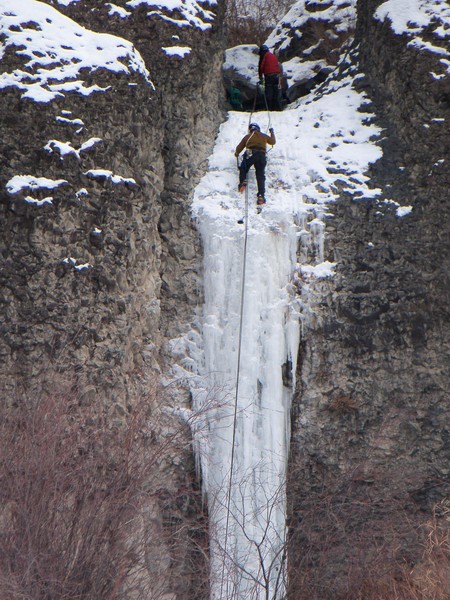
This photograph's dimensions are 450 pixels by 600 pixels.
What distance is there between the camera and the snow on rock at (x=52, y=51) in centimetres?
1091

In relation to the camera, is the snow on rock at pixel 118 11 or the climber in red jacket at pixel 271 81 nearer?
the snow on rock at pixel 118 11

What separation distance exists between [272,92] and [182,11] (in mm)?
2558

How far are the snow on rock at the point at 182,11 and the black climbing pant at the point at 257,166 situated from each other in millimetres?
2384

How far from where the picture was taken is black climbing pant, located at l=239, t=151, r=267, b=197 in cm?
1213

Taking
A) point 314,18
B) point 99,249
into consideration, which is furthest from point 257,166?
point 314,18

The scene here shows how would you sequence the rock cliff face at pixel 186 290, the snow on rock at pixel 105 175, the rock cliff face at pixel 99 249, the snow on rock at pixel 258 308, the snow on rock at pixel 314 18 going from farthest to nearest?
the snow on rock at pixel 314 18 < the snow on rock at pixel 105 175 < the snow on rock at pixel 258 308 < the rock cliff face at pixel 186 290 < the rock cliff face at pixel 99 249

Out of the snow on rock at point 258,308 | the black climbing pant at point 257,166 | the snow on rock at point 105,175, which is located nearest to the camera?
the snow on rock at point 258,308

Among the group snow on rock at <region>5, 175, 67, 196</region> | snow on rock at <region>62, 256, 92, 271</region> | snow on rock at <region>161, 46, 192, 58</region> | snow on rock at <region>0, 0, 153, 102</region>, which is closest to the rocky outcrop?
snow on rock at <region>161, 46, 192, 58</region>

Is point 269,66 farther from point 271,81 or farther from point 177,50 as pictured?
point 177,50

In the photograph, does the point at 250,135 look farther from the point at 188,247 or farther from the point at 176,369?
the point at 176,369

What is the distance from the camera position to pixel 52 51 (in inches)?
441

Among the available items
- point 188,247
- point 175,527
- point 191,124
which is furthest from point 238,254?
point 175,527

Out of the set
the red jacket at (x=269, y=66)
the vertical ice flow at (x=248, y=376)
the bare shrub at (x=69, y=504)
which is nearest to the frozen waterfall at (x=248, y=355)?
the vertical ice flow at (x=248, y=376)

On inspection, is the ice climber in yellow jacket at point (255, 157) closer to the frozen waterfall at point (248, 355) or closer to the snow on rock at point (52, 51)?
the frozen waterfall at point (248, 355)
